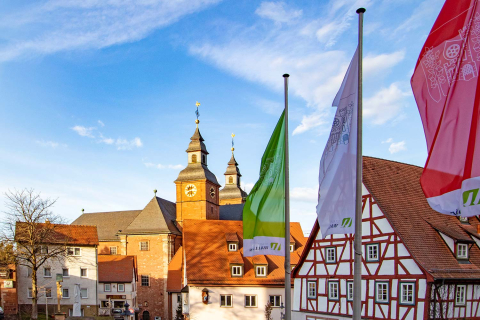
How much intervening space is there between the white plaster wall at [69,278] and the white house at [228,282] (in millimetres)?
10047

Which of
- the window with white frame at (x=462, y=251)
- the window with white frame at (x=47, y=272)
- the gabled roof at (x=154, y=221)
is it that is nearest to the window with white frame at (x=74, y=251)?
the window with white frame at (x=47, y=272)

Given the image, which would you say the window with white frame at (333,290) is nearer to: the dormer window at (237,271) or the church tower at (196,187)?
the dormer window at (237,271)

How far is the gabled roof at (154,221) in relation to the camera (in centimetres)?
5991

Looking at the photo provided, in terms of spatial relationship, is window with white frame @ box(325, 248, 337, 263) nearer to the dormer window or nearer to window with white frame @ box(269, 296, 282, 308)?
window with white frame @ box(269, 296, 282, 308)

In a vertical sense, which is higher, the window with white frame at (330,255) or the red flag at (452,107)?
the red flag at (452,107)

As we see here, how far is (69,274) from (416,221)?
28.8 m

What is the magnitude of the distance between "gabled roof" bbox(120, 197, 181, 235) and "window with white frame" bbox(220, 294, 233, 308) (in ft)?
91.4

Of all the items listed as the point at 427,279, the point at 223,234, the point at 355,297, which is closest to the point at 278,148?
the point at 355,297

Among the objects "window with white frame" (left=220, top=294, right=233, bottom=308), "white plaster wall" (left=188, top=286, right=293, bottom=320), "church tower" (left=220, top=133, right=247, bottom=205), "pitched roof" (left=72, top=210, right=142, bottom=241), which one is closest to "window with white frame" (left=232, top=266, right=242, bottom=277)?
"white plaster wall" (left=188, top=286, right=293, bottom=320)

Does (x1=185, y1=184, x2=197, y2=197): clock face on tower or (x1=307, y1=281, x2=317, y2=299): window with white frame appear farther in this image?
(x1=185, y1=184, x2=197, y2=197): clock face on tower

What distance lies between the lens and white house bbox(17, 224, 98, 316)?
126 feet

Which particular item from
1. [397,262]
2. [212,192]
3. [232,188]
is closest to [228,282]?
[397,262]

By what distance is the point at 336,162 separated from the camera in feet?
33.0

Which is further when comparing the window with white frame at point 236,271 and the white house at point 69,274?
the white house at point 69,274
